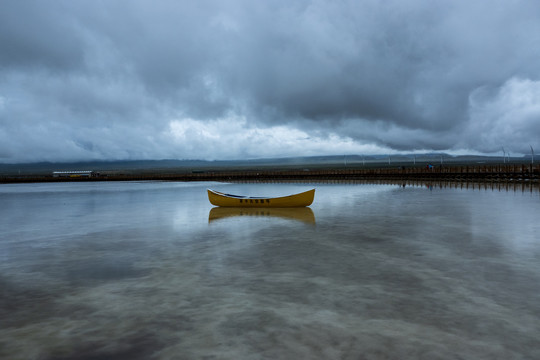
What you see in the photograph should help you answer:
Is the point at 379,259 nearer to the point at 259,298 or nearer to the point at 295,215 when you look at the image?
the point at 259,298

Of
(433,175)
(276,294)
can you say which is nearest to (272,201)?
(276,294)

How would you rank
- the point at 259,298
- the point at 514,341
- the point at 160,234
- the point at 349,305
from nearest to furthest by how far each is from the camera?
the point at 514,341 < the point at 349,305 < the point at 259,298 < the point at 160,234

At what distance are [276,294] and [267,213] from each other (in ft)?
61.6

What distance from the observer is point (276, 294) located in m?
10.3

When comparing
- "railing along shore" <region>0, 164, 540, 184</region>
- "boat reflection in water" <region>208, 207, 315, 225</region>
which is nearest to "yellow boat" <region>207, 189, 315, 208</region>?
"boat reflection in water" <region>208, 207, 315, 225</region>

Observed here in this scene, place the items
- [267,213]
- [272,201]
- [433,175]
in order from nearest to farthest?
1. [267,213]
2. [272,201]
3. [433,175]

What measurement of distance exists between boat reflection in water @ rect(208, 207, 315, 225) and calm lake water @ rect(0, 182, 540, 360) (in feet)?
18.8

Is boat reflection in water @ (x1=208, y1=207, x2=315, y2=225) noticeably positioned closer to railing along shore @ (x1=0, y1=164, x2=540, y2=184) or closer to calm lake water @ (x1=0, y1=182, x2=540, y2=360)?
calm lake water @ (x1=0, y1=182, x2=540, y2=360)

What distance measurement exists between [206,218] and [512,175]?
62906 millimetres

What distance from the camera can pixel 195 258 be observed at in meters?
14.9

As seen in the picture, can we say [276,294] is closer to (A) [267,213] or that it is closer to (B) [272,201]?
(A) [267,213]

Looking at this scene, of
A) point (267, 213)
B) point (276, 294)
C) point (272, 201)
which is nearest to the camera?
point (276, 294)

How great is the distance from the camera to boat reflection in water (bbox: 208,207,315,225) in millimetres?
26922

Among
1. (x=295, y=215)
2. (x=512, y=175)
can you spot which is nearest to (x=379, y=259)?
(x=295, y=215)
